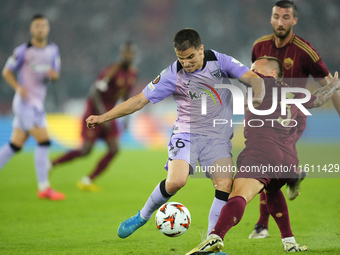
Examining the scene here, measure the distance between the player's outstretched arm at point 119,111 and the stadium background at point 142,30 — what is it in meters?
14.7

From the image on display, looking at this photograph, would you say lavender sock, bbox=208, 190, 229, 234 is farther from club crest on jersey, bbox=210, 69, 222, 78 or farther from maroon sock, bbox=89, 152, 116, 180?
maroon sock, bbox=89, 152, 116, 180

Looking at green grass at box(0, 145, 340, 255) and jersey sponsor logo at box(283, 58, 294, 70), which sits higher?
jersey sponsor logo at box(283, 58, 294, 70)

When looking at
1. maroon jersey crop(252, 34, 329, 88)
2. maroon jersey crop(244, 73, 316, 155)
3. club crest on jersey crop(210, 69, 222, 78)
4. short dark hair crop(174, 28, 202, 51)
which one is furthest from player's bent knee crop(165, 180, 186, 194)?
maroon jersey crop(252, 34, 329, 88)

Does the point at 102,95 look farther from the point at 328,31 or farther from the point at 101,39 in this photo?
the point at 328,31

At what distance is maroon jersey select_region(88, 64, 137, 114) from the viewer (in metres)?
8.45

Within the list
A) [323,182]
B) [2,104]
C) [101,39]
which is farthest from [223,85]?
[101,39]

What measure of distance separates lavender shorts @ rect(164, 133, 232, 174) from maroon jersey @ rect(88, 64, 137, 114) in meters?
4.70

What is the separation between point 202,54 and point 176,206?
1324 millimetres

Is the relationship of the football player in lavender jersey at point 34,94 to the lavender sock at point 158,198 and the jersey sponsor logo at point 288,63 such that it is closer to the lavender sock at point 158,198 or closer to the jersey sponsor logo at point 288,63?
the lavender sock at point 158,198

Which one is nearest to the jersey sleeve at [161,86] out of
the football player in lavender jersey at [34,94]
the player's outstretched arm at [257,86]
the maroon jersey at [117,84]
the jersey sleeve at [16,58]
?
the player's outstretched arm at [257,86]

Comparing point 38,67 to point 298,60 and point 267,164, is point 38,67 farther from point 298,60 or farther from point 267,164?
point 267,164


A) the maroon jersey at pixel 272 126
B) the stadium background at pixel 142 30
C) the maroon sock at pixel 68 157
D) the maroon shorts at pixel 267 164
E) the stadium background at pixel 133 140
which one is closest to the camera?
the maroon shorts at pixel 267 164

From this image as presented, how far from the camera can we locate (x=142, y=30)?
2262 centimetres

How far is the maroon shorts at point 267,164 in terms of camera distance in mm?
3416
